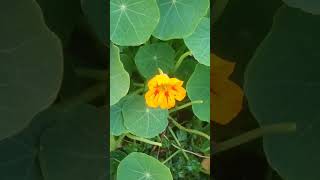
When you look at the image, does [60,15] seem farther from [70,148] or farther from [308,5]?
[308,5]

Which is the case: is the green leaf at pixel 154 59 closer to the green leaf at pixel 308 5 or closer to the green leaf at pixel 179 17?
the green leaf at pixel 179 17

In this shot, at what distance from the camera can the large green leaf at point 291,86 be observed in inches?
38.6

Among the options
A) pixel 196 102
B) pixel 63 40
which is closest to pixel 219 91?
pixel 196 102

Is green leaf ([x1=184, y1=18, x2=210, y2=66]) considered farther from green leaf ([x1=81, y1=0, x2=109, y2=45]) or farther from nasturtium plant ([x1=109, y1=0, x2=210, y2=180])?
green leaf ([x1=81, y1=0, x2=109, y2=45])

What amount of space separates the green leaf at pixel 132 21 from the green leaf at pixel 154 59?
2 cm

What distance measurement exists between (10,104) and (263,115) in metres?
0.48

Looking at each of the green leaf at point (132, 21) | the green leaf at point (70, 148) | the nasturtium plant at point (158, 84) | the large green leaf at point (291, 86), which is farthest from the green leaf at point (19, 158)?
the large green leaf at point (291, 86)

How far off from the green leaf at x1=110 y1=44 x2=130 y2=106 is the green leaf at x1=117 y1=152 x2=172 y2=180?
0.11 metres

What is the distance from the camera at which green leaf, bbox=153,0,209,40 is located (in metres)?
0.98

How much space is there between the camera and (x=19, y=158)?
1034 mm

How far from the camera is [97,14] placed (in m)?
1.00

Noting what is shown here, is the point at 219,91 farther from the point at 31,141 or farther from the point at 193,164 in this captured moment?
the point at 31,141

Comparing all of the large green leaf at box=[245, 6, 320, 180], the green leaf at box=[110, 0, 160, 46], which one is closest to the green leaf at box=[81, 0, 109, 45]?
the green leaf at box=[110, 0, 160, 46]

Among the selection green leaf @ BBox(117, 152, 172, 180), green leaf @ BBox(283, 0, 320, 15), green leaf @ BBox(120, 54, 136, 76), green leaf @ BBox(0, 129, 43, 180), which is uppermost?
green leaf @ BBox(283, 0, 320, 15)
